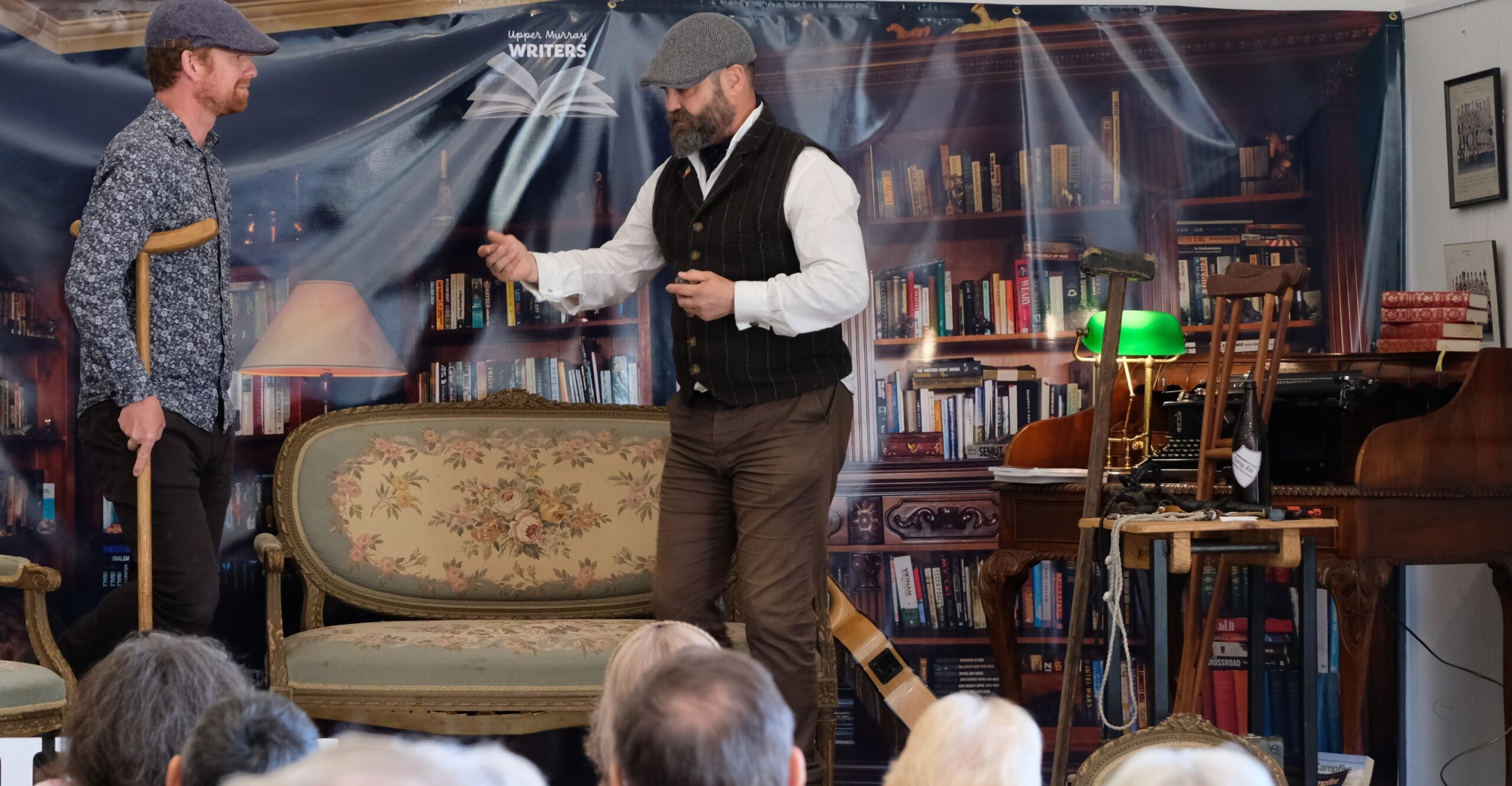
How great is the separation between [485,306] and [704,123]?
5.07 ft

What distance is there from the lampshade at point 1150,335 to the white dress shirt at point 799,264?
4.44 ft

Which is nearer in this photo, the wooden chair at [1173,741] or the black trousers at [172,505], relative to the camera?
A: the wooden chair at [1173,741]

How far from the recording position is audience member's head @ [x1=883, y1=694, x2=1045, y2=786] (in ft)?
4.45

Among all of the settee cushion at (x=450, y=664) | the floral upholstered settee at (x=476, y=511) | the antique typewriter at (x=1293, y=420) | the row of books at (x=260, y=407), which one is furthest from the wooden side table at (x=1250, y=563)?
the row of books at (x=260, y=407)

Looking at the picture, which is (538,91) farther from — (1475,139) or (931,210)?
(1475,139)

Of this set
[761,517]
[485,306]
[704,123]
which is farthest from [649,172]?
[761,517]

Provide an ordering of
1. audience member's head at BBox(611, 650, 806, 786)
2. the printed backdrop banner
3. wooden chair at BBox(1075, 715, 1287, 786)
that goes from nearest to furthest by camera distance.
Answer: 1. audience member's head at BBox(611, 650, 806, 786)
2. wooden chair at BBox(1075, 715, 1287, 786)
3. the printed backdrop banner

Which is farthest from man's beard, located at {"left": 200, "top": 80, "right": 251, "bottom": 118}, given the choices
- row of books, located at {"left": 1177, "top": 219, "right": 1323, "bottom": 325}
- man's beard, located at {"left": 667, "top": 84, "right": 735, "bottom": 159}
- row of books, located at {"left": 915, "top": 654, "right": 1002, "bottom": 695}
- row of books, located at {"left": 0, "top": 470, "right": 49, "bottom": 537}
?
row of books, located at {"left": 1177, "top": 219, "right": 1323, "bottom": 325}

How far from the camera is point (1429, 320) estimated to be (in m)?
3.97

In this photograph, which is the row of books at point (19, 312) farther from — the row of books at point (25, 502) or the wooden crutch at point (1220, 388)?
the wooden crutch at point (1220, 388)

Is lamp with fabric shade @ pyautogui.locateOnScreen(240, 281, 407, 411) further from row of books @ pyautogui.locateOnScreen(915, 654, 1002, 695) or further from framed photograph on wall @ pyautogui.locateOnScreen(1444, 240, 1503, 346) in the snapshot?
framed photograph on wall @ pyautogui.locateOnScreen(1444, 240, 1503, 346)

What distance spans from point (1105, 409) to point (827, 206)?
78 cm

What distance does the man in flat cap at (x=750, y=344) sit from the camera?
116 inches

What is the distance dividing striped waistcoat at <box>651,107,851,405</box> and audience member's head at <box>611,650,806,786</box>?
1.67m
